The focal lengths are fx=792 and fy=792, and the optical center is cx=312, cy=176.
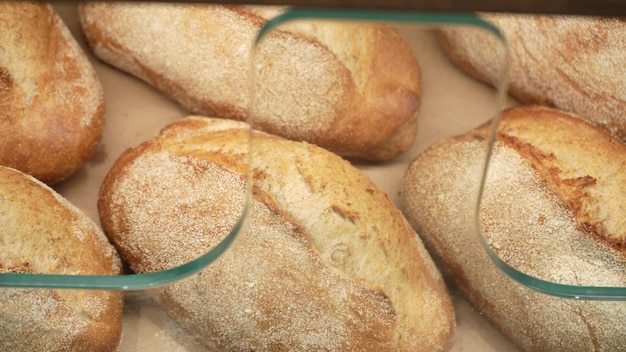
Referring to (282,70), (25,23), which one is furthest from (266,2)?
(25,23)

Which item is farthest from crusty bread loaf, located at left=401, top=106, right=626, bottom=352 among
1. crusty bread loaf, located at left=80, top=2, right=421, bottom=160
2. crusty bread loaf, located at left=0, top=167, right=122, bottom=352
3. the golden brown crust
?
crusty bread loaf, located at left=0, top=167, right=122, bottom=352

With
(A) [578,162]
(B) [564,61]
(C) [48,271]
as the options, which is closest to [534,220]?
(A) [578,162]

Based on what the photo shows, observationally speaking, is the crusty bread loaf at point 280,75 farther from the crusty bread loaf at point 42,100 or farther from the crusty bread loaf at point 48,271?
the crusty bread loaf at point 48,271

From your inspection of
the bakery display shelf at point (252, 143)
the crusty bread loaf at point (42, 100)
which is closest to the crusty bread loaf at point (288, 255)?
the bakery display shelf at point (252, 143)

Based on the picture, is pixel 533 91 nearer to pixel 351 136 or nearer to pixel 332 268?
pixel 351 136

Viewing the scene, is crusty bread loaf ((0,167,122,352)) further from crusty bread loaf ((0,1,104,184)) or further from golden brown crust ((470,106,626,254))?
golden brown crust ((470,106,626,254))

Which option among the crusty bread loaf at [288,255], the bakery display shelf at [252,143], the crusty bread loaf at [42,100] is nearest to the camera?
the bakery display shelf at [252,143]

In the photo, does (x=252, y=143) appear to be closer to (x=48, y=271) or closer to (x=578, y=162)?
(x=48, y=271)
